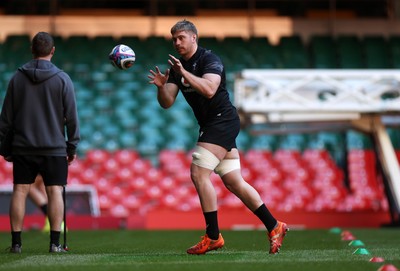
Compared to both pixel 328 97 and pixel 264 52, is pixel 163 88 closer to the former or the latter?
pixel 328 97

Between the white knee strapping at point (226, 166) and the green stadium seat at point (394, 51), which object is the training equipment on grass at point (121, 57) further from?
the green stadium seat at point (394, 51)

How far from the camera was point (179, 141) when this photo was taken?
919 inches

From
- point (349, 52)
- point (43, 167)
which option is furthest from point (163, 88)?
point (349, 52)

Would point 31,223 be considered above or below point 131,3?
below

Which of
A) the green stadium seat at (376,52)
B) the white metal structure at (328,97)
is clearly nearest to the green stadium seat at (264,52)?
the green stadium seat at (376,52)

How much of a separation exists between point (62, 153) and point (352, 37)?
Answer: 18686 mm

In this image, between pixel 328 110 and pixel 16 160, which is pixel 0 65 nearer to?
pixel 328 110

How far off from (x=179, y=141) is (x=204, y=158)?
14900 millimetres

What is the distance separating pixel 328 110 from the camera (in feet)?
61.0

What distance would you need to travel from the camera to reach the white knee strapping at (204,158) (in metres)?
8.45

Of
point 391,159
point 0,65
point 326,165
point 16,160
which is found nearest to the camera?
point 16,160

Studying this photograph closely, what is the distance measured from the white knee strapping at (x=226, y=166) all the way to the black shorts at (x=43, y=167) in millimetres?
1504

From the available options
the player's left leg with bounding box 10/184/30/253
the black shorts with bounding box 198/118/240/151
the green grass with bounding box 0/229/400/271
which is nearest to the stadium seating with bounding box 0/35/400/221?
the green grass with bounding box 0/229/400/271

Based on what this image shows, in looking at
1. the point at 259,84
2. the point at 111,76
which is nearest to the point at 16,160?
the point at 259,84
